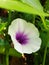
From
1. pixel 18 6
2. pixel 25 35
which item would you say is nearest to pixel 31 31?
pixel 25 35

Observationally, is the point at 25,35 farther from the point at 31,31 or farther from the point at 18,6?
the point at 18,6

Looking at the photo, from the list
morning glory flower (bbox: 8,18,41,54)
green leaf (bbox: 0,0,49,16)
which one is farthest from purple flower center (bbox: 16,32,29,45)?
green leaf (bbox: 0,0,49,16)

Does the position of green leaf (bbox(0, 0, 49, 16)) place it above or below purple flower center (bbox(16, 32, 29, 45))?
above

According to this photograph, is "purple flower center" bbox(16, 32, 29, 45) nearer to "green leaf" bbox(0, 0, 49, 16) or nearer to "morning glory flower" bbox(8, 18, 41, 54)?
"morning glory flower" bbox(8, 18, 41, 54)

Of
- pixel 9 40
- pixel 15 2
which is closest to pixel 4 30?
pixel 9 40

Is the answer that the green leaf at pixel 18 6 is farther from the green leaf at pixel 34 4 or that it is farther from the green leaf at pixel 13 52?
the green leaf at pixel 13 52

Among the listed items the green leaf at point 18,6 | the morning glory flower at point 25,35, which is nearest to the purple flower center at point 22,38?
the morning glory flower at point 25,35

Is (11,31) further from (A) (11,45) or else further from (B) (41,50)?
(B) (41,50)
